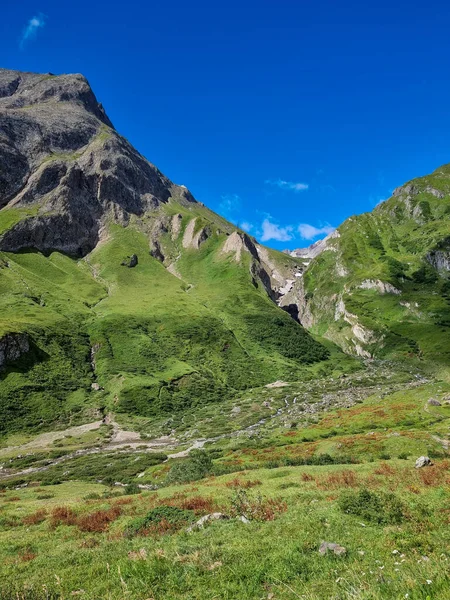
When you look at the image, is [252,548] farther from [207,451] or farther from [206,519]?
[207,451]

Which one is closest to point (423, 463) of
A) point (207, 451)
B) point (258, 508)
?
point (258, 508)

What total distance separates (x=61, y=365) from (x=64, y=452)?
52992mm

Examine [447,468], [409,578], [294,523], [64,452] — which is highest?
[409,578]

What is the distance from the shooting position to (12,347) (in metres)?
108

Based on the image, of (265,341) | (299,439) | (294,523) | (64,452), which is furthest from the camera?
(265,341)

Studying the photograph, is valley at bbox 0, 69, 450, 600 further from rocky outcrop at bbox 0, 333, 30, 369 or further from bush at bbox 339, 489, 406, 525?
rocky outcrop at bbox 0, 333, 30, 369

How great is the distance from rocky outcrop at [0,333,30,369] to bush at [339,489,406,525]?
114315 millimetres

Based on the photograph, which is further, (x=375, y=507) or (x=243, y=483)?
(x=243, y=483)

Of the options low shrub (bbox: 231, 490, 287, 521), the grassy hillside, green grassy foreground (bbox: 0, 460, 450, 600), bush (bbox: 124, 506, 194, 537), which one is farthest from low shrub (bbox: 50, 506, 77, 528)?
the grassy hillside

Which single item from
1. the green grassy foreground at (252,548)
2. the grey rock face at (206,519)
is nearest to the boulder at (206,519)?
the grey rock face at (206,519)

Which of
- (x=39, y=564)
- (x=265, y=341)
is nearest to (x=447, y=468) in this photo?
(x=39, y=564)

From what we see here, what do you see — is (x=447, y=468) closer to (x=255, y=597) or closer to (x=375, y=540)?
(x=375, y=540)

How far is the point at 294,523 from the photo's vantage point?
1525 centimetres

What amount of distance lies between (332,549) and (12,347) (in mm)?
119174
